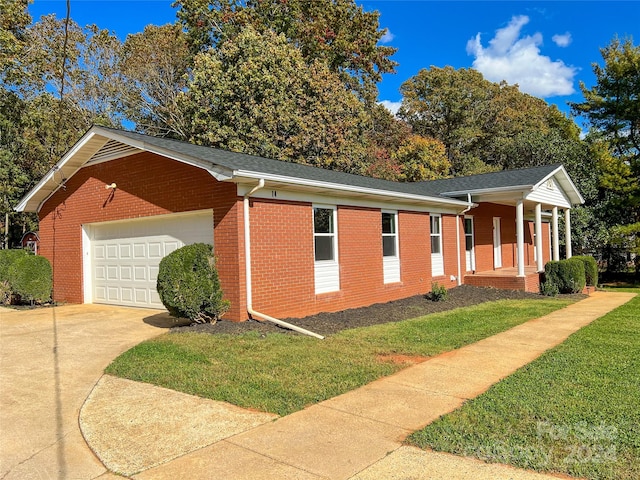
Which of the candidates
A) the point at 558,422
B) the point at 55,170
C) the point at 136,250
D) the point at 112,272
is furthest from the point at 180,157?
the point at 558,422

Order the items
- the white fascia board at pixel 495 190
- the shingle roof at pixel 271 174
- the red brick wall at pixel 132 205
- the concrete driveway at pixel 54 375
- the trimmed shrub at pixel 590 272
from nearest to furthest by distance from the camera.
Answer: the concrete driveway at pixel 54 375, the red brick wall at pixel 132 205, the shingle roof at pixel 271 174, the white fascia board at pixel 495 190, the trimmed shrub at pixel 590 272

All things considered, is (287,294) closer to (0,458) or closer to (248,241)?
(248,241)

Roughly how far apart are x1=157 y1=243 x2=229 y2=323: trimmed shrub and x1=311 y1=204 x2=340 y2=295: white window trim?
254 centimetres

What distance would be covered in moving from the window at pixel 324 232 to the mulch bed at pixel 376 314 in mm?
1420

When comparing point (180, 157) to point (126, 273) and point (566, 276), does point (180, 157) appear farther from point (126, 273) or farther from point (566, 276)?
point (566, 276)

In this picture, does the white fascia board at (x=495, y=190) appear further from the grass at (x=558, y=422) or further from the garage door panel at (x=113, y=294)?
the garage door panel at (x=113, y=294)

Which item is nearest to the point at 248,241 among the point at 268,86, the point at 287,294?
the point at 287,294

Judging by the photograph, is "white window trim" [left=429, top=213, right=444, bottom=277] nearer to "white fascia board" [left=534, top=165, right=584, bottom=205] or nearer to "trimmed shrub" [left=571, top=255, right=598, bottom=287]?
"white fascia board" [left=534, top=165, right=584, bottom=205]

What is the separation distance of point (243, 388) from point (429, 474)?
263 cm

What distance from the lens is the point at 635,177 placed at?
73.2ft

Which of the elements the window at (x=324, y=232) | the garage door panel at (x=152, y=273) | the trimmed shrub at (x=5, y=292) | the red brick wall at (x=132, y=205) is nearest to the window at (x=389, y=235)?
the window at (x=324, y=232)

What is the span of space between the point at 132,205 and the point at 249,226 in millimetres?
4027

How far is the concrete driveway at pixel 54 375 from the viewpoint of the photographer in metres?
3.93

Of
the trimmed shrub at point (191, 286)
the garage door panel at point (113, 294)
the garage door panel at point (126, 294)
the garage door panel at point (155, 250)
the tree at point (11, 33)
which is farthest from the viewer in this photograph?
the tree at point (11, 33)
